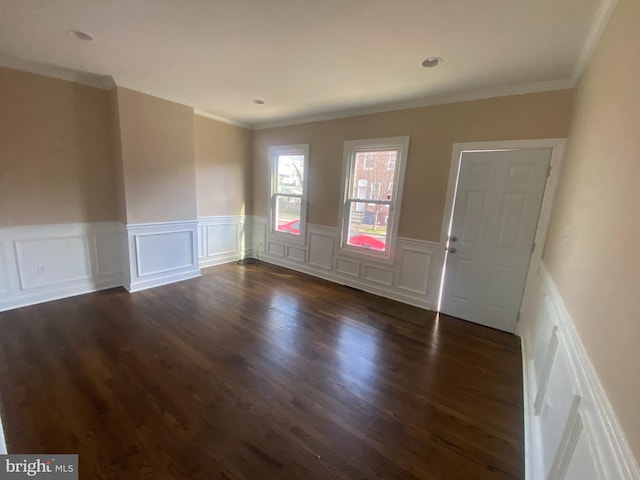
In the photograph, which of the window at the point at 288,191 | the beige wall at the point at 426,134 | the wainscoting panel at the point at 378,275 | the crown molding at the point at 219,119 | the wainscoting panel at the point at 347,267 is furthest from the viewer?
the window at the point at 288,191

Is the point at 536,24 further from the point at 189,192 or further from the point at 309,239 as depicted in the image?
the point at 189,192

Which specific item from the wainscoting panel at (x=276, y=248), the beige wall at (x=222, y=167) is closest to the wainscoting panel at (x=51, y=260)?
the beige wall at (x=222, y=167)

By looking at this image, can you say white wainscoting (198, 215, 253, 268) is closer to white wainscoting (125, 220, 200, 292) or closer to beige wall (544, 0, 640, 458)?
white wainscoting (125, 220, 200, 292)

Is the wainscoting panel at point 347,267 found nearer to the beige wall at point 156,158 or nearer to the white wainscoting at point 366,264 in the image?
the white wainscoting at point 366,264

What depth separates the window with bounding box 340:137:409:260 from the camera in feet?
11.9

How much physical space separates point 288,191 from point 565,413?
14.6ft

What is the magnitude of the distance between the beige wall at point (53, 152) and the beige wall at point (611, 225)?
15.6ft

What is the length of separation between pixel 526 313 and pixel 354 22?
10.3 feet

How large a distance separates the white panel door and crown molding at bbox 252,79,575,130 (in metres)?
0.58

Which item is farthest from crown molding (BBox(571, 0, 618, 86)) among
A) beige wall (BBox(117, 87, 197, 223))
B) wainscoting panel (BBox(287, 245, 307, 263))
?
beige wall (BBox(117, 87, 197, 223))

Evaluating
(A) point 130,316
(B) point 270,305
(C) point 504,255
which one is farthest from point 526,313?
(A) point 130,316

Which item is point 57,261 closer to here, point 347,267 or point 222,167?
point 222,167

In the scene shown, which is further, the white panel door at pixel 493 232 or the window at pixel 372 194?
the window at pixel 372 194

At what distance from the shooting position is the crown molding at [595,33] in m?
1.51
